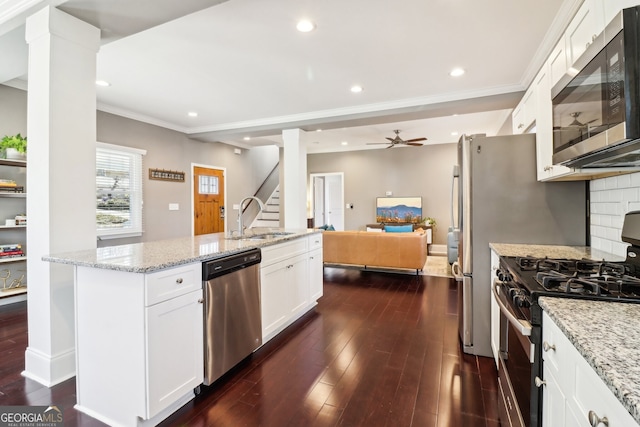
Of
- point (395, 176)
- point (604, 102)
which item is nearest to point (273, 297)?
point (604, 102)

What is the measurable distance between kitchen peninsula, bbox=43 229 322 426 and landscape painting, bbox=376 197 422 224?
6.60 m

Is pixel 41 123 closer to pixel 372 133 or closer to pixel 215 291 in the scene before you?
pixel 215 291

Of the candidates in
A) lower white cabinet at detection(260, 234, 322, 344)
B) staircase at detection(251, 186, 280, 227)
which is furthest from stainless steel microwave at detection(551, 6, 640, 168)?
staircase at detection(251, 186, 280, 227)

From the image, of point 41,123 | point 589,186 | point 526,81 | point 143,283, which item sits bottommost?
point 143,283

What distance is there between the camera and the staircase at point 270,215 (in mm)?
8329

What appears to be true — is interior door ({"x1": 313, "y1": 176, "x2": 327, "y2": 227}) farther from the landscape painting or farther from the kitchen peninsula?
the kitchen peninsula

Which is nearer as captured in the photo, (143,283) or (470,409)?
(143,283)

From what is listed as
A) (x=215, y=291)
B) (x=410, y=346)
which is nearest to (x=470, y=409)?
(x=410, y=346)

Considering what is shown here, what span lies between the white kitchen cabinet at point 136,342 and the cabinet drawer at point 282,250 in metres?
0.76

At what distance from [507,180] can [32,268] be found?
3.59 m

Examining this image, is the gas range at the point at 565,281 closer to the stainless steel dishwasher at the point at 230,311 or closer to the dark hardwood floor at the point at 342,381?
the dark hardwood floor at the point at 342,381

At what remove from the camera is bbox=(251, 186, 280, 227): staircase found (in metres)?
8.33

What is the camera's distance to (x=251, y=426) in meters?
1.69

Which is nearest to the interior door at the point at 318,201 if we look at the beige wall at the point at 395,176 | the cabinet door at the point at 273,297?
the beige wall at the point at 395,176
